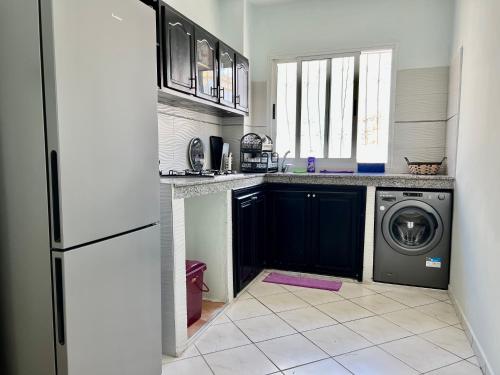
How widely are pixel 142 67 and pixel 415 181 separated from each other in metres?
2.48

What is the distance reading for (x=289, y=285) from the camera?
10.8ft

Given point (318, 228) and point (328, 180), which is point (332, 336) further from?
point (328, 180)

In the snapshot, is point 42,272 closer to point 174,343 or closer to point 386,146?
point 174,343

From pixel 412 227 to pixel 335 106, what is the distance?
1.46m

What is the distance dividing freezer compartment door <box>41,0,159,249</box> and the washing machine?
7.40ft

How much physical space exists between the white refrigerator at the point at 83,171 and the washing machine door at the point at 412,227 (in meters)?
2.34

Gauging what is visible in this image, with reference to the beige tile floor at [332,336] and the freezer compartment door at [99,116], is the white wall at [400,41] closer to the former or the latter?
the beige tile floor at [332,336]

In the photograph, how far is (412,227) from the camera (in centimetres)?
324

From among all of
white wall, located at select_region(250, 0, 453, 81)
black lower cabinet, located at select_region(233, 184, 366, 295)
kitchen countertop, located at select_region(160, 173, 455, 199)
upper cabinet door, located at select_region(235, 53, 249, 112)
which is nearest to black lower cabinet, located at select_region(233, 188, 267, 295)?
black lower cabinet, located at select_region(233, 184, 366, 295)

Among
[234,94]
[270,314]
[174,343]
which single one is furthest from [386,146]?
[174,343]

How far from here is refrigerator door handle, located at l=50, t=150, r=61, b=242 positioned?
4.01 ft

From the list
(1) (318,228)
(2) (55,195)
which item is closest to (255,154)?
(1) (318,228)

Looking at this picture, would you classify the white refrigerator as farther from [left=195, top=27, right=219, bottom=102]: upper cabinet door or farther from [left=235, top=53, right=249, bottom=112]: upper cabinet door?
[left=235, top=53, right=249, bottom=112]: upper cabinet door

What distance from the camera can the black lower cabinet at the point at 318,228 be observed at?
3.32 m
